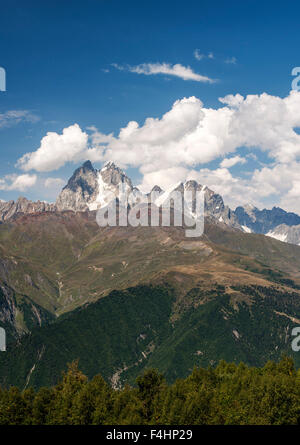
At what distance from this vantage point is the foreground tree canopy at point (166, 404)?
126000mm

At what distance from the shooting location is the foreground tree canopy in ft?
413

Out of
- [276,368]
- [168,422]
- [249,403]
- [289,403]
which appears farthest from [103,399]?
[276,368]

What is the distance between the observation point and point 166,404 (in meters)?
140

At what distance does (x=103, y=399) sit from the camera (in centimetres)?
13812
